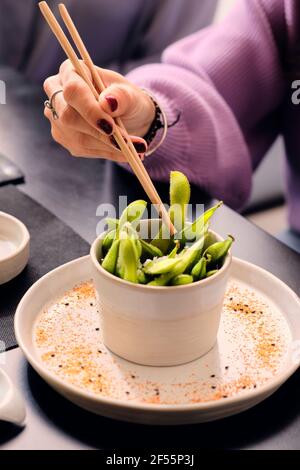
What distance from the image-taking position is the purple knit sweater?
1005mm

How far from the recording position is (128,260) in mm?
532

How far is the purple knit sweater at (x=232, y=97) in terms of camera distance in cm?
100

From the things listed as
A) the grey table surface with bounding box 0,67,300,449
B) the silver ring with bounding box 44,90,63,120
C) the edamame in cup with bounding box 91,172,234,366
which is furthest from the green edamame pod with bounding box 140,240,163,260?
the silver ring with bounding box 44,90,63,120

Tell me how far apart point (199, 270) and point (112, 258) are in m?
0.07

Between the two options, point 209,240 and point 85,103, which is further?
point 85,103

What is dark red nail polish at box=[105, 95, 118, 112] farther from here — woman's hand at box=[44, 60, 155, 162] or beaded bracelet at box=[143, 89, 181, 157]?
beaded bracelet at box=[143, 89, 181, 157]

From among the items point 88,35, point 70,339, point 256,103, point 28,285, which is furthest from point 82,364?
point 88,35

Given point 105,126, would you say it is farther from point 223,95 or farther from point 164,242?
point 223,95

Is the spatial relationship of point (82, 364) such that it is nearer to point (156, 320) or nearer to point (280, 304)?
point (156, 320)

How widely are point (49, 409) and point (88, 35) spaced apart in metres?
1.58

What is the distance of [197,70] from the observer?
1114mm

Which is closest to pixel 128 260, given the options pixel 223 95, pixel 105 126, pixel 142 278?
pixel 142 278

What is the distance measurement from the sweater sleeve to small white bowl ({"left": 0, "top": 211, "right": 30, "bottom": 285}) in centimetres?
27

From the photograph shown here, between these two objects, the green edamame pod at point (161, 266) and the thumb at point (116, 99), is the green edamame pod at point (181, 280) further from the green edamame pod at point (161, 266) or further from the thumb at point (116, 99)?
the thumb at point (116, 99)
